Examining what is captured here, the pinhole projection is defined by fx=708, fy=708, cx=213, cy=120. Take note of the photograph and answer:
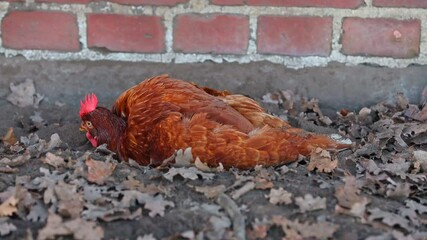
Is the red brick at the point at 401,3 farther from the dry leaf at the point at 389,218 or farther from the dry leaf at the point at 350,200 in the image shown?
the dry leaf at the point at 389,218

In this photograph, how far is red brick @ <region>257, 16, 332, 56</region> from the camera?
3.07 metres

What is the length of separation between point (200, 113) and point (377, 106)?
3.22ft

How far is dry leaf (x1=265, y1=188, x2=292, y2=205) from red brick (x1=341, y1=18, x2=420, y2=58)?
1226mm

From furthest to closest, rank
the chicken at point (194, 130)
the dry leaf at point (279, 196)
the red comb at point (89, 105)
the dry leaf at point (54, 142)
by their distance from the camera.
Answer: the red comb at point (89, 105) → the dry leaf at point (54, 142) → the chicken at point (194, 130) → the dry leaf at point (279, 196)

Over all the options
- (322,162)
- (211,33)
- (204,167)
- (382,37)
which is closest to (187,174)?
(204,167)

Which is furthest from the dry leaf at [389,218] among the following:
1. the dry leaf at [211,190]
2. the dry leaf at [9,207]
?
the dry leaf at [9,207]

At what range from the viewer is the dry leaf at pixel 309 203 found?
1956mm

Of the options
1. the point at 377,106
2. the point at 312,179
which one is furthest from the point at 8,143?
the point at 377,106

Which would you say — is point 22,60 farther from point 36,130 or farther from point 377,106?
point 377,106

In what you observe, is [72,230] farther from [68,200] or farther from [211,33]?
[211,33]

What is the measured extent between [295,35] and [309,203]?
1264 millimetres

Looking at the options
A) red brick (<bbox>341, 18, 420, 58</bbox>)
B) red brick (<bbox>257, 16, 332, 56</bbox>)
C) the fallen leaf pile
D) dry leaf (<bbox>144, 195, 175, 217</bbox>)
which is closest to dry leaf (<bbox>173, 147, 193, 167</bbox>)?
the fallen leaf pile

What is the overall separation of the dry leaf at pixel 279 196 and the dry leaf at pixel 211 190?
0.14 meters

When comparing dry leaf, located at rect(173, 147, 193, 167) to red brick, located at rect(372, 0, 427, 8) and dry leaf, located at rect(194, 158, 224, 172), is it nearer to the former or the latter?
dry leaf, located at rect(194, 158, 224, 172)
